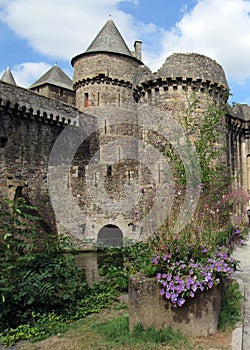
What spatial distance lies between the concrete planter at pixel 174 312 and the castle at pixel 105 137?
6532 mm

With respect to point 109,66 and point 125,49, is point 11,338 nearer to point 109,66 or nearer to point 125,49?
point 109,66

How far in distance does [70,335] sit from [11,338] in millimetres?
698

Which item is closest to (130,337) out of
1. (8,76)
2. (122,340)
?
(122,340)

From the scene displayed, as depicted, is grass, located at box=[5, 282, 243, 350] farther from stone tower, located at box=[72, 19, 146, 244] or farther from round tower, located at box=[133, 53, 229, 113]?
stone tower, located at box=[72, 19, 146, 244]

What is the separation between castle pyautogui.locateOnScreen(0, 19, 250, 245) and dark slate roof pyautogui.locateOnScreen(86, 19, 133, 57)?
0.06 meters

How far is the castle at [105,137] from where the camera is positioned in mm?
11672

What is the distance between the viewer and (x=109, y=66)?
62.1 ft

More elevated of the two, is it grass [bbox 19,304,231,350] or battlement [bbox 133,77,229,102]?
battlement [bbox 133,77,229,102]

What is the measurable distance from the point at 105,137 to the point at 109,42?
5558mm

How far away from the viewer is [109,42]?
1956 centimetres

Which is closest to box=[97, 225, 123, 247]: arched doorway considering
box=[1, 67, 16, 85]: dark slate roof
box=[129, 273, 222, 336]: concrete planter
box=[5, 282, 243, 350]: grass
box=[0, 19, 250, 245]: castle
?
box=[0, 19, 250, 245]: castle

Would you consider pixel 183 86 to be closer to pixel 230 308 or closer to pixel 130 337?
pixel 230 308

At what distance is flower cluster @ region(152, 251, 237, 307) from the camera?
11.4 ft

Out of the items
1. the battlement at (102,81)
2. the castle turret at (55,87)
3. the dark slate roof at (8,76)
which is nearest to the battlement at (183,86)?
the battlement at (102,81)
